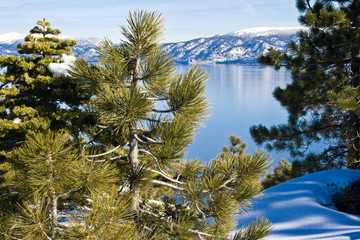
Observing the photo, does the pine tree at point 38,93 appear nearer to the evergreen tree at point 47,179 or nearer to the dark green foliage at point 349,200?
the evergreen tree at point 47,179

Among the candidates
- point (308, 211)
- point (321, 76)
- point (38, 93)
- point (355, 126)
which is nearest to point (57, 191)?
point (38, 93)

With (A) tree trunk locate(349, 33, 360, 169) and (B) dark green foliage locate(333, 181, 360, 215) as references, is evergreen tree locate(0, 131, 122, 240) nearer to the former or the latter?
(B) dark green foliage locate(333, 181, 360, 215)

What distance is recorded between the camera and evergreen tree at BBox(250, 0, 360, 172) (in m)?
6.22

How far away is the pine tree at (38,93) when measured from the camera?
319 cm

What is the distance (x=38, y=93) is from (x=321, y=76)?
5752 millimetres

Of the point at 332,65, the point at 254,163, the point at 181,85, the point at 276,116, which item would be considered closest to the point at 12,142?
the point at 181,85

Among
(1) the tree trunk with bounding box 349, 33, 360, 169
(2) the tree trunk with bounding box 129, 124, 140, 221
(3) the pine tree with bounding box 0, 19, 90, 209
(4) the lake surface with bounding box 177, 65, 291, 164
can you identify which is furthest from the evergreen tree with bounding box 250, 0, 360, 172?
(4) the lake surface with bounding box 177, 65, 291, 164

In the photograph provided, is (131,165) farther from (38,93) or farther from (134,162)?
(38,93)

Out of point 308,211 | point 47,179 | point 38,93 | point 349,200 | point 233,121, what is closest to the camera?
point 47,179

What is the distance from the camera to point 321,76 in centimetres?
638

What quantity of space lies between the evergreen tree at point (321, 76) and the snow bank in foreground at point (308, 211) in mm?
1484

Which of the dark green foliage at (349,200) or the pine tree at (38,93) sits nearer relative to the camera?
the pine tree at (38,93)

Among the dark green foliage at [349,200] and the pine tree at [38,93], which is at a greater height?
the pine tree at [38,93]

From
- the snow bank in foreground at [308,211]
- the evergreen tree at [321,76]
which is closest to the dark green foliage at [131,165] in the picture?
the snow bank in foreground at [308,211]
